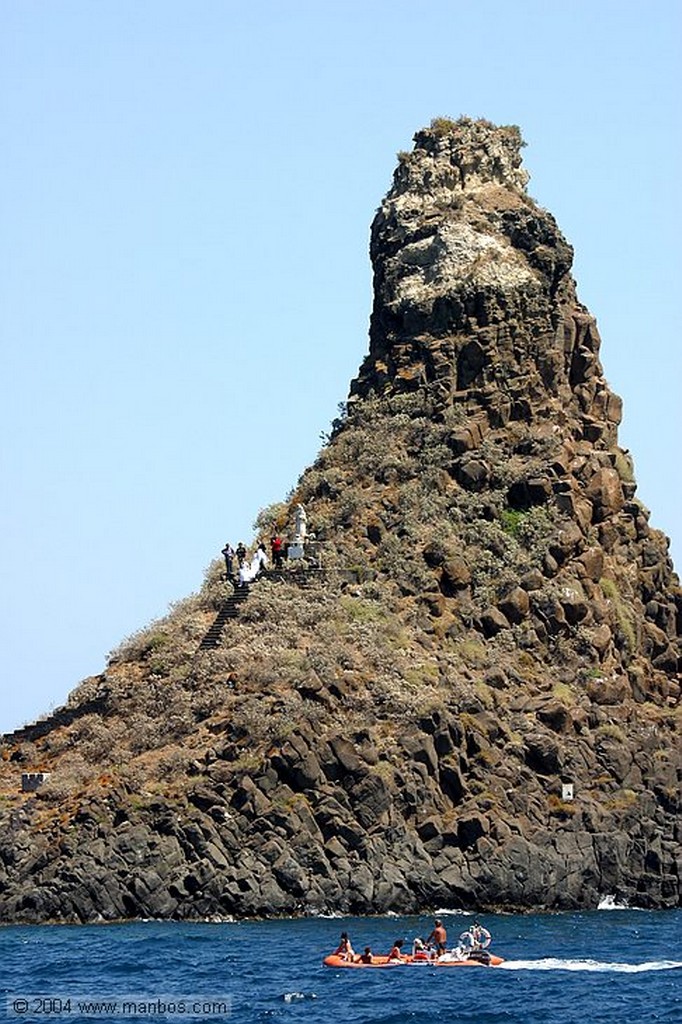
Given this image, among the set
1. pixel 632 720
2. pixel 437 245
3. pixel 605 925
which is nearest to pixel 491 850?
pixel 605 925

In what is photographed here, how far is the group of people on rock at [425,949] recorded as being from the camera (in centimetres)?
8400

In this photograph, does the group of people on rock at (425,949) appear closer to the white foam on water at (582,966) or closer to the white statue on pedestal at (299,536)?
the white foam on water at (582,966)

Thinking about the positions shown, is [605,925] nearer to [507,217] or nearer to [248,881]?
[248,881]

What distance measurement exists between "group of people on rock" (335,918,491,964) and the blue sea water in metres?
0.76

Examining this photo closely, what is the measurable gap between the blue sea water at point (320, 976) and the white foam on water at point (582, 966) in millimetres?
66

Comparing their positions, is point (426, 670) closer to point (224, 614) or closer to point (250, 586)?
point (250, 586)

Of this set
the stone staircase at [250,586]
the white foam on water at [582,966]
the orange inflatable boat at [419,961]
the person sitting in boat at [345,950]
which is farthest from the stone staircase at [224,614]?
the white foam on water at [582,966]

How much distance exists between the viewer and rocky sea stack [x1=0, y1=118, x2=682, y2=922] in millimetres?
98500

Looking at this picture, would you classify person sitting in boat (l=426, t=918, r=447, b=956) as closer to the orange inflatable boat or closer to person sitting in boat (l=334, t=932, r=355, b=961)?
the orange inflatable boat

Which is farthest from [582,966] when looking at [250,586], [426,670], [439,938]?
[250,586]

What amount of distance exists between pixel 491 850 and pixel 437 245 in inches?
1411

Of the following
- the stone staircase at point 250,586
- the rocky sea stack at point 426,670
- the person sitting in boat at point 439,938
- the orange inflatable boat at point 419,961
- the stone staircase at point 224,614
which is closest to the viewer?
the orange inflatable boat at point 419,961

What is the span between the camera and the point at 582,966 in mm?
84438

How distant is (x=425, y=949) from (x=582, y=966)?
5.28 meters
